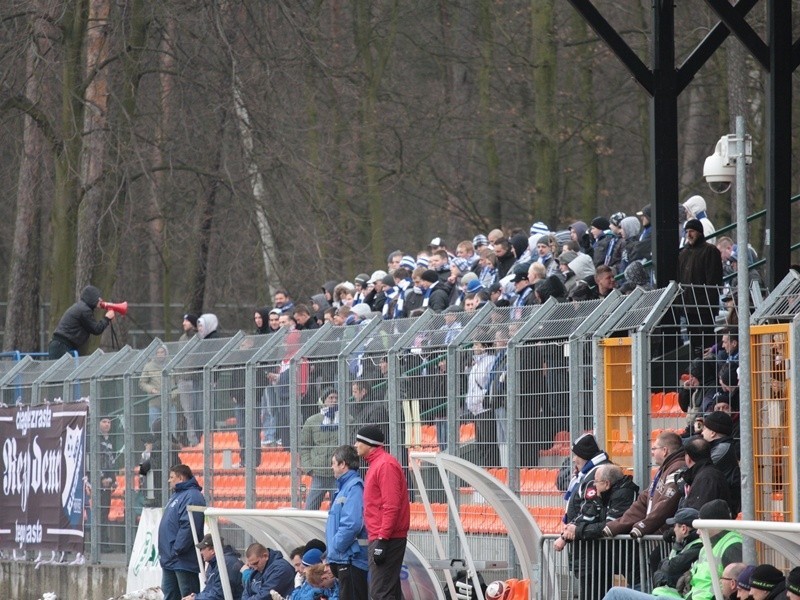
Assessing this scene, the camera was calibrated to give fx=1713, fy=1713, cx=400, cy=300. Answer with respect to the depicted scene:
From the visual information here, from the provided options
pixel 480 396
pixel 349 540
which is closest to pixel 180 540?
pixel 480 396

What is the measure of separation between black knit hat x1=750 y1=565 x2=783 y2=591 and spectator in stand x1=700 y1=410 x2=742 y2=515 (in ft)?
6.48

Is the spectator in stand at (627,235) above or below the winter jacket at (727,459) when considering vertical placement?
above

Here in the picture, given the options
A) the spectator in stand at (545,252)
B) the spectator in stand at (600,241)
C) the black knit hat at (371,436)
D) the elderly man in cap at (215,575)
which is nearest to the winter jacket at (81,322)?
the spectator in stand at (545,252)

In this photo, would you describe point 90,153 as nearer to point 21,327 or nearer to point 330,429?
point 21,327

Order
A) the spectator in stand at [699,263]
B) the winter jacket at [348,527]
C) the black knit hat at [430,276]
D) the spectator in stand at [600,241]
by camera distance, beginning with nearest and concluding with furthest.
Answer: the winter jacket at [348,527], the spectator in stand at [699,263], the spectator in stand at [600,241], the black knit hat at [430,276]

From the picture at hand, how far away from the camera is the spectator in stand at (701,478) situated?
449 inches

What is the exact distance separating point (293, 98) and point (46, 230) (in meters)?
11.5

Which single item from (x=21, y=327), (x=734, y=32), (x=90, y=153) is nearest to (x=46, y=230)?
(x=21, y=327)

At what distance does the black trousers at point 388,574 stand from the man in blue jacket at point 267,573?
1898 millimetres

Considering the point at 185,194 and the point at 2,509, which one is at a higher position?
the point at 185,194

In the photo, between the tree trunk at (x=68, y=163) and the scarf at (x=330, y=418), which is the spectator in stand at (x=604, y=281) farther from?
the tree trunk at (x=68, y=163)

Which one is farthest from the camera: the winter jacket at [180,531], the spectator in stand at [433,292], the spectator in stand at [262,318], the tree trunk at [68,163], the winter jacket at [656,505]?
the tree trunk at [68,163]

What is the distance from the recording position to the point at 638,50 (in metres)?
30.5

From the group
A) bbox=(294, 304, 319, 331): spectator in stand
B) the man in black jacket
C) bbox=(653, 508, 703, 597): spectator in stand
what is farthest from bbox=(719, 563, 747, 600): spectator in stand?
bbox=(294, 304, 319, 331): spectator in stand
